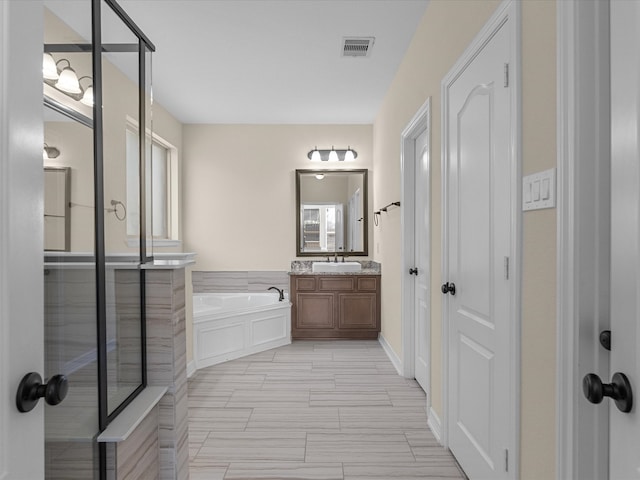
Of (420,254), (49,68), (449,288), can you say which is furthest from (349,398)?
(49,68)

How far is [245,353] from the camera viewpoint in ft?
14.6

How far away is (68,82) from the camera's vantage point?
117cm

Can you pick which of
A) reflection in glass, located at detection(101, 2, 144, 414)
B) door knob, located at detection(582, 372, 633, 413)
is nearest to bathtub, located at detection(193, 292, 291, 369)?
reflection in glass, located at detection(101, 2, 144, 414)

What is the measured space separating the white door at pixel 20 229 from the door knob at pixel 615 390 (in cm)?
116

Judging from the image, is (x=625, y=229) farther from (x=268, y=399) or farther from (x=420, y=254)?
(x=268, y=399)

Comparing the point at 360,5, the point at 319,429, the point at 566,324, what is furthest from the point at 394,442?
the point at 360,5

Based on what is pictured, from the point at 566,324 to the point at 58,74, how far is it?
154cm

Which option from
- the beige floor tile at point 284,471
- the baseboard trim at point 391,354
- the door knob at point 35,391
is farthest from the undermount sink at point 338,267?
the door knob at point 35,391

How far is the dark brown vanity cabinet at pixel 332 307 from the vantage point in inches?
198

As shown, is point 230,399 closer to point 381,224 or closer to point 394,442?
point 394,442

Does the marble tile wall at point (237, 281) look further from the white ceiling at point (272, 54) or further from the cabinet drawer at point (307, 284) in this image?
the white ceiling at point (272, 54)

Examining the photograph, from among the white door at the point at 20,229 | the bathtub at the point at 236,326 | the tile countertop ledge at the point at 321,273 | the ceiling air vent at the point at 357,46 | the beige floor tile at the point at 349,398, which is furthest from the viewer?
the tile countertop ledge at the point at 321,273

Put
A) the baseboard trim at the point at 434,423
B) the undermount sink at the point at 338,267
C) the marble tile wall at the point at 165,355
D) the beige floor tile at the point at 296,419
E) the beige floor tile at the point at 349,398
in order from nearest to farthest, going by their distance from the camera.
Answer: the marble tile wall at the point at 165,355 < the baseboard trim at the point at 434,423 < the beige floor tile at the point at 296,419 < the beige floor tile at the point at 349,398 < the undermount sink at the point at 338,267

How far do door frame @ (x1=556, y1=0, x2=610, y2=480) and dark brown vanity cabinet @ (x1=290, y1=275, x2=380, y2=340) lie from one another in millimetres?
3890
